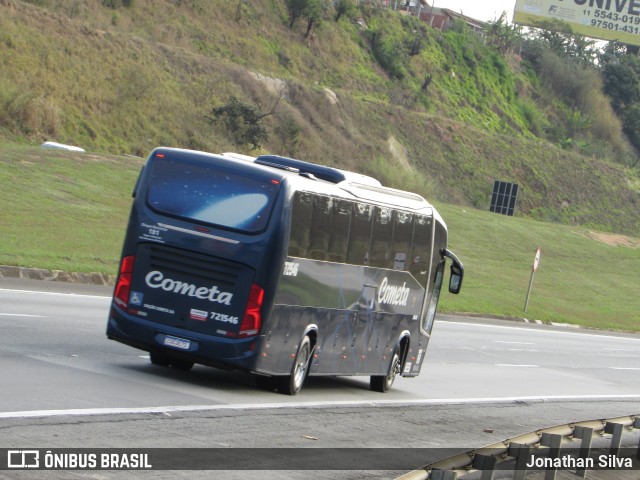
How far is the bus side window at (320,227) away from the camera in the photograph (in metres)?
15.1

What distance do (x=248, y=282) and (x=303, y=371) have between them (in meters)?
2.13

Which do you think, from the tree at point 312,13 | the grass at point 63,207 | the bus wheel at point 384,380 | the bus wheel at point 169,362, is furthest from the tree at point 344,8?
the bus wheel at point 169,362

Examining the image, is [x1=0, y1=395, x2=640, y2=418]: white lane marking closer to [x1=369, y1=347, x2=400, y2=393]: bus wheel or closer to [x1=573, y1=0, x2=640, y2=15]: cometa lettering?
[x1=369, y1=347, x2=400, y2=393]: bus wheel

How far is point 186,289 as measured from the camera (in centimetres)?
1422

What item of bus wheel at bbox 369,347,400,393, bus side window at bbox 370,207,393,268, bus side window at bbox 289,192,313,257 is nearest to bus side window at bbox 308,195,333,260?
bus side window at bbox 289,192,313,257

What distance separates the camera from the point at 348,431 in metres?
13.2

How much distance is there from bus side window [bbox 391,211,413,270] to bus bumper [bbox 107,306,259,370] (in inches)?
157

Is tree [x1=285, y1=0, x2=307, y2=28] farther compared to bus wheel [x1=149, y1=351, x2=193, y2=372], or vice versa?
tree [x1=285, y1=0, x2=307, y2=28]

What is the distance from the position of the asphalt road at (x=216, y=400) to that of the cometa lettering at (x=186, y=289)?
3.61 ft

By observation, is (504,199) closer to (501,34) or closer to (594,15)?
(594,15)

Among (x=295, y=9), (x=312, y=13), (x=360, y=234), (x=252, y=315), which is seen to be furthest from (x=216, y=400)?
(x=312, y=13)

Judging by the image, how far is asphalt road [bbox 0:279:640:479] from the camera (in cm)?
1064

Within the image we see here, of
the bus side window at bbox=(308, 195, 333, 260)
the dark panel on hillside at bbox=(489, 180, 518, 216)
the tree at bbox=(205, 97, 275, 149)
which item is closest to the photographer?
the bus side window at bbox=(308, 195, 333, 260)

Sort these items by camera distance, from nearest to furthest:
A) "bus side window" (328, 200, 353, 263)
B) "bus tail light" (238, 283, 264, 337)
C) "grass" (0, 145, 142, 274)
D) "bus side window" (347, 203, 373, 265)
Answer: "bus tail light" (238, 283, 264, 337)
"bus side window" (328, 200, 353, 263)
"bus side window" (347, 203, 373, 265)
"grass" (0, 145, 142, 274)
